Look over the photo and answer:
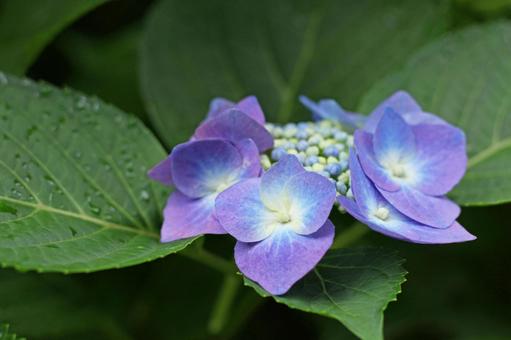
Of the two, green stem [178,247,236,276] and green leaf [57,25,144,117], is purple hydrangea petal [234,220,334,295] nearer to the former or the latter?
green stem [178,247,236,276]

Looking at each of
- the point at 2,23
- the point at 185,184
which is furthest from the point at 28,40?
the point at 185,184

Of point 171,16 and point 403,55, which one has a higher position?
point 171,16

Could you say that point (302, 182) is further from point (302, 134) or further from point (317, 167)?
point (302, 134)

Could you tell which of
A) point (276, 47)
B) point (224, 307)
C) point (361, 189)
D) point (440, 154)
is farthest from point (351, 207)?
point (276, 47)

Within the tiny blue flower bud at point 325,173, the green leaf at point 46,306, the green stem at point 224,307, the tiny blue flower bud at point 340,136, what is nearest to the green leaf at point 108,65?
the green leaf at point 46,306

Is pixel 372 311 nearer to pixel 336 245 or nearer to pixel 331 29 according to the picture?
pixel 336 245
